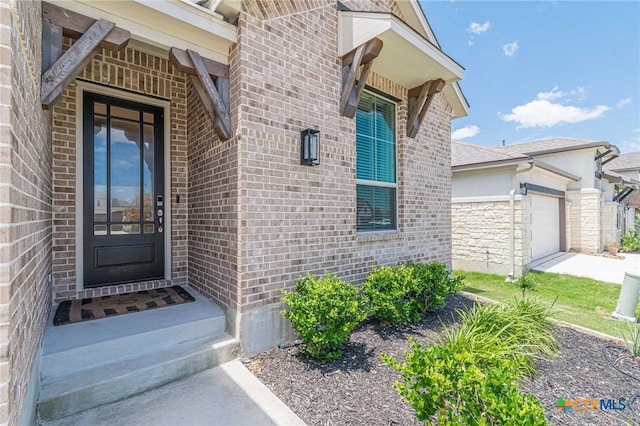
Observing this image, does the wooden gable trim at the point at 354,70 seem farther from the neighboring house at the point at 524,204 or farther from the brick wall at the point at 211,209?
the neighboring house at the point at 524,204

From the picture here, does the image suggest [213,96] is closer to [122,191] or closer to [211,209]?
[211,209]

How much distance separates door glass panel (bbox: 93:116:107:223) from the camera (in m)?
3.89

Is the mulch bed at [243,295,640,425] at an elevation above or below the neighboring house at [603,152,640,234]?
below

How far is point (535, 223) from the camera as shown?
410 inches

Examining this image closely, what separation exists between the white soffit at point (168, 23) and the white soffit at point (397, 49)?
165cm

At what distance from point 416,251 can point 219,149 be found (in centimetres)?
382

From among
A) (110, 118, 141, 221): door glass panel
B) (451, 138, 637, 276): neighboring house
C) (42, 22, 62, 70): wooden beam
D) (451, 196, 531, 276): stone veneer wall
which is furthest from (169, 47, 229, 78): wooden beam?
(451, 196, 531, 276): stone veneer wall

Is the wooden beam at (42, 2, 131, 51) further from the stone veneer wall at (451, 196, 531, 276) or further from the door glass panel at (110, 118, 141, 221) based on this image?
the stone veneer wall at (451, 196, 531, 276)

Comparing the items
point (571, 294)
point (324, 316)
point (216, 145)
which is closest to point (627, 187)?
point (571, 294)

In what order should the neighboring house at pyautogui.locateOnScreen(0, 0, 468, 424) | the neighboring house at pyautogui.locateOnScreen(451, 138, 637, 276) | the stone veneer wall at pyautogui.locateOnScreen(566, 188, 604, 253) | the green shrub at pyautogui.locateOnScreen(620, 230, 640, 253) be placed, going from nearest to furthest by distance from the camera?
1. the neighboring house at pyautogui.locateOnScreen(0, 0, 468, 424)
2. the neighboring house at pyautogui.locateOnScreen(451, 138, 637, 276)
3. the stone veneer wall at pyautogui.locateOnScreen(566, 188, 604, 253)
4. the green shrub at pyautogui.locateOnScreen(620, 230, 640, 253)

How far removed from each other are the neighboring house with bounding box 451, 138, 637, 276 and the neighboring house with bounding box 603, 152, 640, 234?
161 inches

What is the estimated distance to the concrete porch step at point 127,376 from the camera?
7.51 feet

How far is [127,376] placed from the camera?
101 inches

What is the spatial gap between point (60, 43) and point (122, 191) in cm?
199
